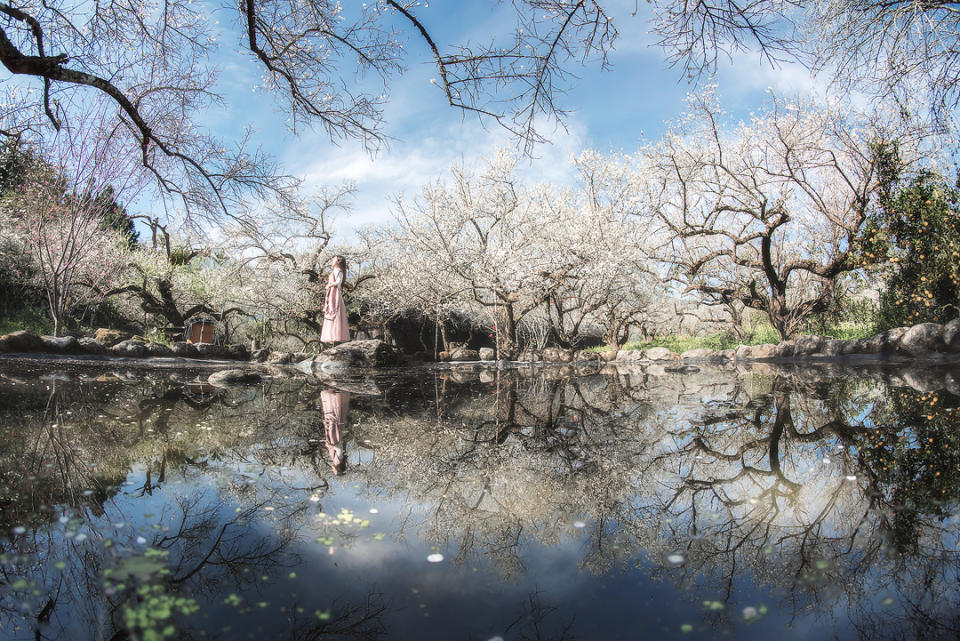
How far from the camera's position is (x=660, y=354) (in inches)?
650

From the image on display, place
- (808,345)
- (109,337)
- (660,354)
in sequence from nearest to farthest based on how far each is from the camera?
(109,337)
(808,345)
(660,354)

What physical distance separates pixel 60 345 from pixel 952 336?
21.8 meters

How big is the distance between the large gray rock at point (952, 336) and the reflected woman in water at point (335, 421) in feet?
46.0

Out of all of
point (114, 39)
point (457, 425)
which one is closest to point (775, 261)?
point (457, 425)

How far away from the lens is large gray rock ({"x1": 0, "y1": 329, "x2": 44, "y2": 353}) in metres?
11.9

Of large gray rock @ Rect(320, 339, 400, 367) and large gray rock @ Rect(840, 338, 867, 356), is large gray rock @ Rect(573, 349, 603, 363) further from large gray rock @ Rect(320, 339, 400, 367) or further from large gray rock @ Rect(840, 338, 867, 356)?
large gray rock @ Rect(840, 338, 867, 356)

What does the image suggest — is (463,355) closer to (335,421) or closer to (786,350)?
(786,350)

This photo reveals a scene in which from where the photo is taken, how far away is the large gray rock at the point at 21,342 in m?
11.9

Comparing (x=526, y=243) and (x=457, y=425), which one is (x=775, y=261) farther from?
(x=457, y=425)

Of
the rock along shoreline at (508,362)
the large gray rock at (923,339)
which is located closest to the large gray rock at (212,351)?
the rock along shoreline at (508,362)

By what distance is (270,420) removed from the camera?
566 centimetres

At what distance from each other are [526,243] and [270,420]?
39.3 feet

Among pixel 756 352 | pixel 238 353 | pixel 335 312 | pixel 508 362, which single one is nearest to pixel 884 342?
pixel 756 352

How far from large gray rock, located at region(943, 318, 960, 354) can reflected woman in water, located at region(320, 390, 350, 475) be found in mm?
14015
